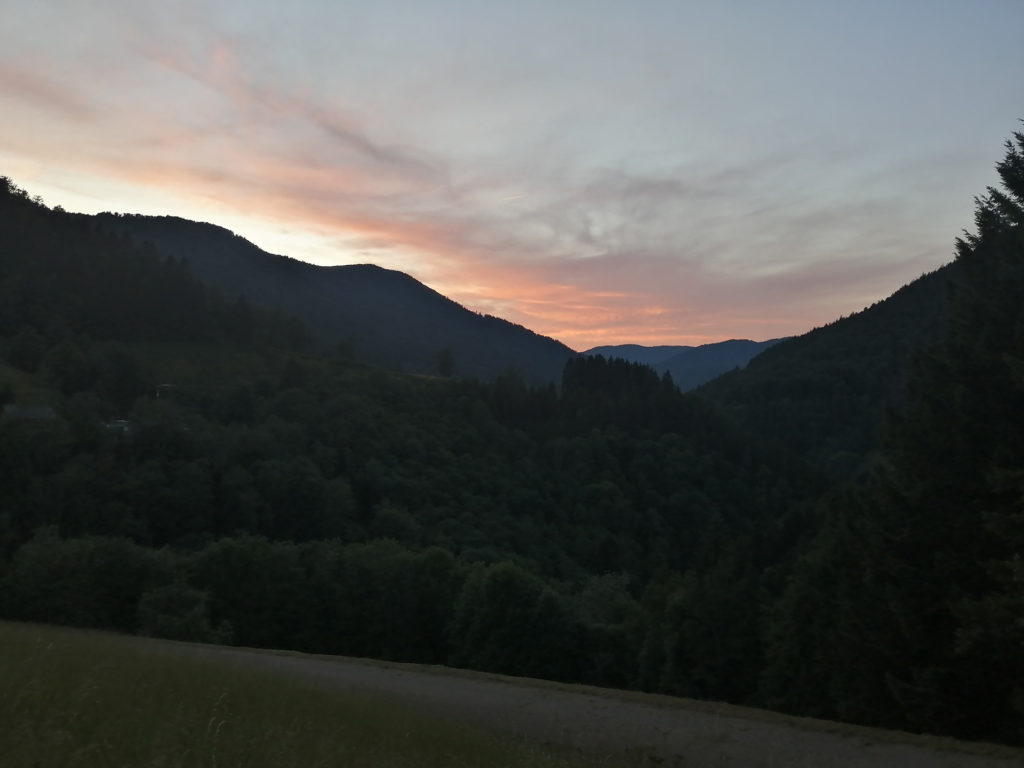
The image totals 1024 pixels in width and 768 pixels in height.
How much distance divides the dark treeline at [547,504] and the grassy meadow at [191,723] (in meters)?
9.81

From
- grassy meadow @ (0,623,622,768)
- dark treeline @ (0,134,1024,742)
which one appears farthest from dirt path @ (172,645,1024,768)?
dark treeline @ (0,134,1024,742)

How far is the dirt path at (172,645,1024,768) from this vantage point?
10.9 m

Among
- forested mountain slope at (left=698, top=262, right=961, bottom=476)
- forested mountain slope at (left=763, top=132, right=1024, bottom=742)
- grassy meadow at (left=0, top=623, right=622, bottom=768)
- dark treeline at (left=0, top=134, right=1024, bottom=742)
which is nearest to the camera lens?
grassy meadow at (left=0, top=623, right=622, bottom=768)

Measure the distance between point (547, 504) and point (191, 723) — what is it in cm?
9096

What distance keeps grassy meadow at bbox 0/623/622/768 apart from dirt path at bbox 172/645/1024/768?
259cm

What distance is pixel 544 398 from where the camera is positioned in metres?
131

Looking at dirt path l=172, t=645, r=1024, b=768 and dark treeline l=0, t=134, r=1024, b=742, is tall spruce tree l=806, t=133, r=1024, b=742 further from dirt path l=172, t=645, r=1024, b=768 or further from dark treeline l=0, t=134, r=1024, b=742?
dirt path l=172, t=645, r=1024, b=768

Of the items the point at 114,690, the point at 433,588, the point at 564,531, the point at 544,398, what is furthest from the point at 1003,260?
the point at 544,398

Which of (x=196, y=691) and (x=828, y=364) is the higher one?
(x=828, y=364)

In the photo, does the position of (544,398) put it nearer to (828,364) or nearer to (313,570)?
(828,364)

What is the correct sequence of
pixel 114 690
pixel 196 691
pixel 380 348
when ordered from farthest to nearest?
1. pixel 380 348
2. pixel 196 691
3. pixel 114 690

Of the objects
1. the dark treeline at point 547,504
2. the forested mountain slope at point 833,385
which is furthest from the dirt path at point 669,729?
the forested mountain slope at point 833,385

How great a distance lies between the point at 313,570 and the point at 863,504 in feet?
122

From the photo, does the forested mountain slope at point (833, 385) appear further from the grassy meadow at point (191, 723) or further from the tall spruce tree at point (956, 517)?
the grassy meadow at point (191, 723)
